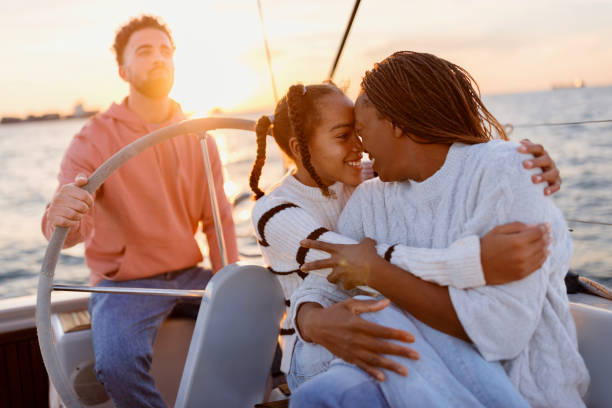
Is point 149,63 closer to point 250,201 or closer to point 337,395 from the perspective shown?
point 337,395

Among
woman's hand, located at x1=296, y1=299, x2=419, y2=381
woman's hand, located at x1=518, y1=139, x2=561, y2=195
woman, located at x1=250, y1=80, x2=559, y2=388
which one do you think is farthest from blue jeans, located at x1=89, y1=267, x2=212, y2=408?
woman's hand, located at x1=518, y1=139, x2=561, y2=195

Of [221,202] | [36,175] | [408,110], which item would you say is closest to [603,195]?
[221,202]

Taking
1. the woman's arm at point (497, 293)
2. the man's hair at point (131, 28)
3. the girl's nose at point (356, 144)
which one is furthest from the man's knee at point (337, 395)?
the man's hair at point (131, 28)

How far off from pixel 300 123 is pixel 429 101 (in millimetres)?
309

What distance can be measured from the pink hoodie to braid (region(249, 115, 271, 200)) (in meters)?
0.53

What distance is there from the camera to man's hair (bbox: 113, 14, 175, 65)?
201 centimetres

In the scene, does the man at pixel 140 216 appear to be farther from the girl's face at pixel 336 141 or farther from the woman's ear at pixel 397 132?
the woman's ear at pixel 397 132

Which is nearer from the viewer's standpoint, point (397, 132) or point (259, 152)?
point (397, 132)

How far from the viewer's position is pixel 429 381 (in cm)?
89

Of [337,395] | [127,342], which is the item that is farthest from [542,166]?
→ [127,342]

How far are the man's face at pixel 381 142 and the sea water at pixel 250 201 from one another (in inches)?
10.6

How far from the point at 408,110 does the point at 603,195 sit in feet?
24.8

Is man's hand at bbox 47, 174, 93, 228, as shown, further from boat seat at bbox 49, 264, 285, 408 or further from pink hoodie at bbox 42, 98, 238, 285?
pink hoodie at bbox 42, 98, 238, 285

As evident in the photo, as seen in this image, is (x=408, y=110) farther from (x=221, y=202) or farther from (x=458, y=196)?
(x=221, y=202)
